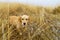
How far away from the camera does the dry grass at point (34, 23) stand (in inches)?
55.6

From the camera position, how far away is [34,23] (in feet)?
4.72

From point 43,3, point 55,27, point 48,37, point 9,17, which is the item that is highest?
point 43,3

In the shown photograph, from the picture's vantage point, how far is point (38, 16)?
1448 millimetres

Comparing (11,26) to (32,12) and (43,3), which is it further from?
(43,3)

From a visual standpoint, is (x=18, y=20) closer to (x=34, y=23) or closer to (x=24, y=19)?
(x=24, y=19)

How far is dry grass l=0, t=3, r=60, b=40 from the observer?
1.41 meters

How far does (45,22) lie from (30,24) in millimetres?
162

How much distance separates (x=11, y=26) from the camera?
1415 mm

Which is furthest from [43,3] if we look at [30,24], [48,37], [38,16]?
[48,37]

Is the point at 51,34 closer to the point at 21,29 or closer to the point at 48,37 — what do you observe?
the point at 48,37

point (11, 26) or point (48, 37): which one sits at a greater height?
point (11, 26)

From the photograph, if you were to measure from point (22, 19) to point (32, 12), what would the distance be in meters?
0.14

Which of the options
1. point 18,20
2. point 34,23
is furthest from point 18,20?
point 34,23

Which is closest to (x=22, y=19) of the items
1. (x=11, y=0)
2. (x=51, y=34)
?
(x=11, y=0)
